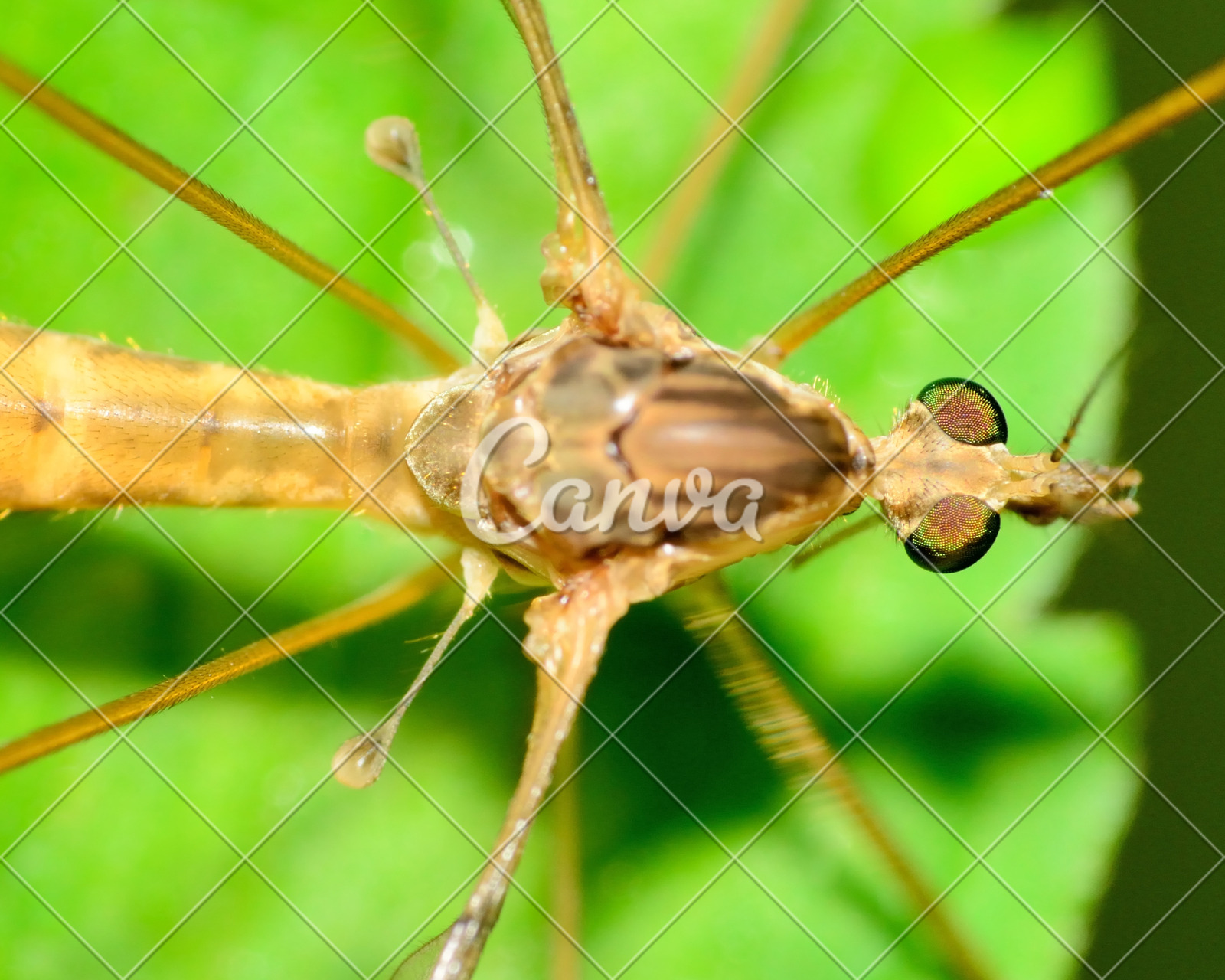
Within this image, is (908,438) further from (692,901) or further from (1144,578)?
(692,901)

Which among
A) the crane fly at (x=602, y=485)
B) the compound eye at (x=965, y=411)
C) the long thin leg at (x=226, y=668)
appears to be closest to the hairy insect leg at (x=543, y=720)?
the crane fly at (x=602, y=485)

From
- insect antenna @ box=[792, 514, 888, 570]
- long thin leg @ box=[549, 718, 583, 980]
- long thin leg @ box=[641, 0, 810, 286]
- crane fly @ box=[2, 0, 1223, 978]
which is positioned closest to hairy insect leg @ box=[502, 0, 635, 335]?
crane fly @ box=[2, 0, 1223, 978]

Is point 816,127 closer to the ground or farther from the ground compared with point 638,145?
closer to the ground

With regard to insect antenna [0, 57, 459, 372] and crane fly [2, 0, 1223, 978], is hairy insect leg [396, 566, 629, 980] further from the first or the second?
insect antenna [0, 57, 459, 372]

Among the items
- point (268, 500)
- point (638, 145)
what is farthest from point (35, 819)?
point (638, 145)

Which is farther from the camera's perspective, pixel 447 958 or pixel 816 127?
pixel 816 127

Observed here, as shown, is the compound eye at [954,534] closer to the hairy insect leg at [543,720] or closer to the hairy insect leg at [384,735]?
the hairy insect leg at [543,720]

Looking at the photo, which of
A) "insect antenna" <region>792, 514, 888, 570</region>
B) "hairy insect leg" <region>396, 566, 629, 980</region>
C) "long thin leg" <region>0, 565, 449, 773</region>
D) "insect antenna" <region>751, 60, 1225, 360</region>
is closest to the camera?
"hairy insect leg" <region>396, 566, 629, 980</region>
